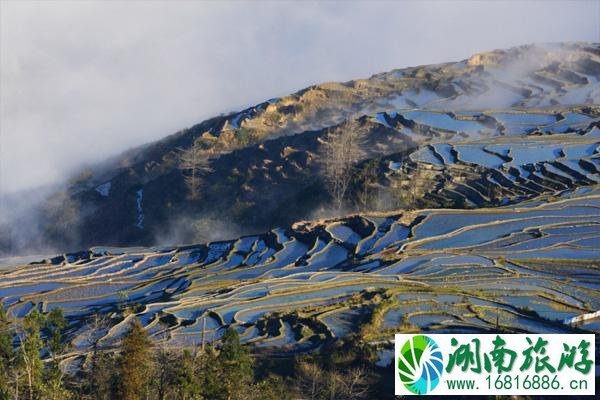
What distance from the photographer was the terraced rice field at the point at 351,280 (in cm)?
2117

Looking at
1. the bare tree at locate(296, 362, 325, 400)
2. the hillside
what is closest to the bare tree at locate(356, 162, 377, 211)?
the hillside

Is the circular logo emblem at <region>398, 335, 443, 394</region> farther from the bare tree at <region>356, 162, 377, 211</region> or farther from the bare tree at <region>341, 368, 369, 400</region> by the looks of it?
the bare tree at <region>356, 162, 377, 211</region>

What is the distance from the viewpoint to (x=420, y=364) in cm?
1316

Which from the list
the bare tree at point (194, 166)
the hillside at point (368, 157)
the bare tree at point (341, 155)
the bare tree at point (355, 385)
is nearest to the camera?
the bare tree at point (355, 385)

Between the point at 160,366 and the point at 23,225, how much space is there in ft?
145

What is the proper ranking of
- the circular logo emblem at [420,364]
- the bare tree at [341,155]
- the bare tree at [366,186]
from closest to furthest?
the circular logo emblem at [420,364] → the bare tree at [366,186] → the bare tree at [341,155]

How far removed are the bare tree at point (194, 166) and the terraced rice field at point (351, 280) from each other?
14.6 m

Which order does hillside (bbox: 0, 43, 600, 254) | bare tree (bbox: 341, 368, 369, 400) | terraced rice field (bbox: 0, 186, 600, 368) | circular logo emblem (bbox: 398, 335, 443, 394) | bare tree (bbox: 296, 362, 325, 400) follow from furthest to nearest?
hillside (bbox: 0, 43, 600, 254) → terraced rice field (bbox: 0, 186, 600, 368) → bare tree (bbox: 296, 362, 325, 400) → bare tree (bbox: 341, 368, 369, 400) → circular logo emblem (bbox: 398, 335, 443, 394)

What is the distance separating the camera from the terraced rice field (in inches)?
834

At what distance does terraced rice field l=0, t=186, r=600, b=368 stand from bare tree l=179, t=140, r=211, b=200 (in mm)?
14622

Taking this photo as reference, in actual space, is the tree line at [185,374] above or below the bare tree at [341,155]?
below

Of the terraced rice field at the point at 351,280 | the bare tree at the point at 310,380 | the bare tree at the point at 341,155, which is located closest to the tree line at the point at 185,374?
the bare tree at the point at 310,380

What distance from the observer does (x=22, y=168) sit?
2717 inches

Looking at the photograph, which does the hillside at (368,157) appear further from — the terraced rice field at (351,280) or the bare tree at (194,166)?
the terraced rice field at (351,280)
